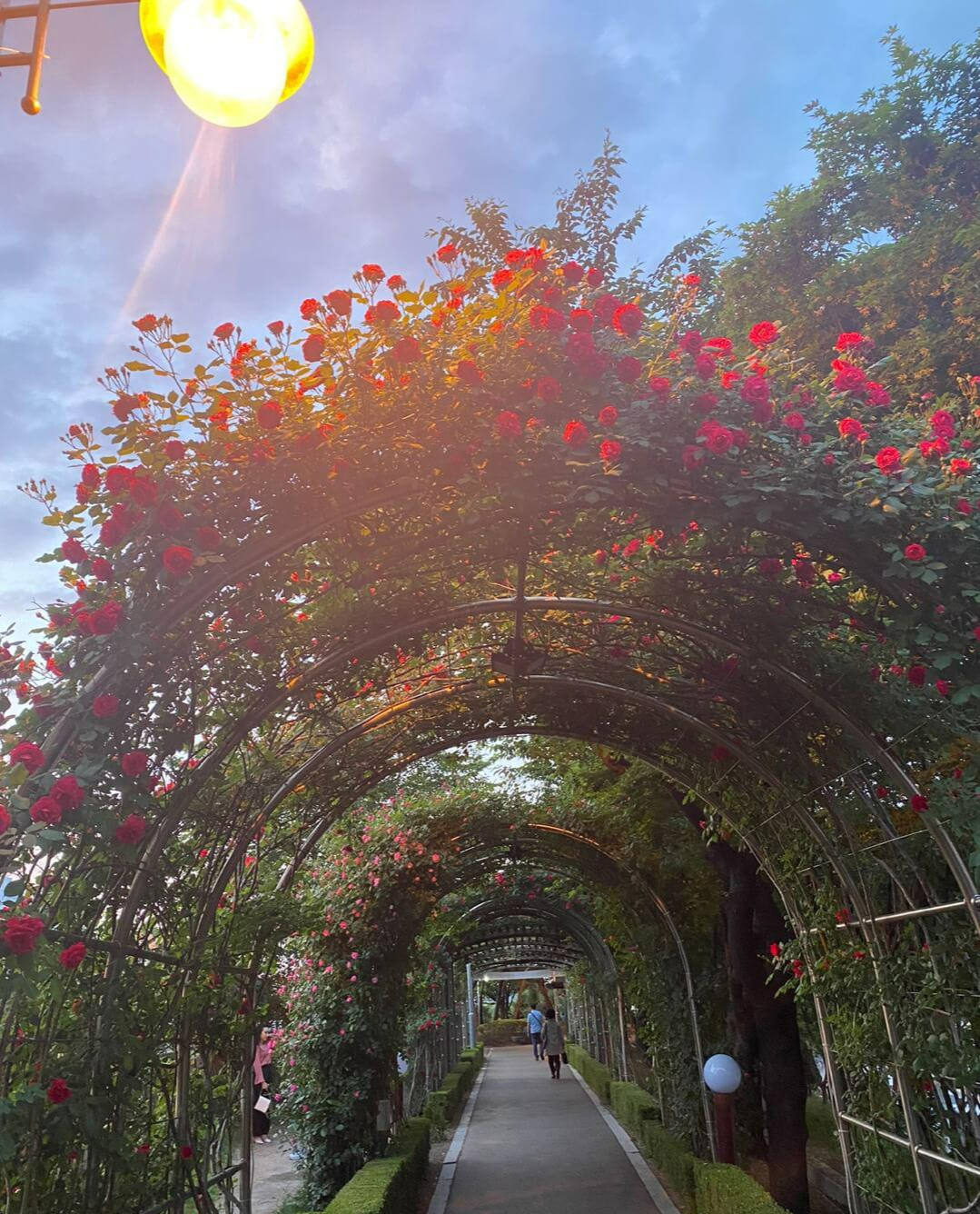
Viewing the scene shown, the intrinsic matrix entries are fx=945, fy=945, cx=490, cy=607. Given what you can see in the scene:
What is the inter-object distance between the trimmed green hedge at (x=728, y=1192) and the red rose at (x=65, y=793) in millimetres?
4139

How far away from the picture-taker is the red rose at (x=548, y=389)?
104 inches

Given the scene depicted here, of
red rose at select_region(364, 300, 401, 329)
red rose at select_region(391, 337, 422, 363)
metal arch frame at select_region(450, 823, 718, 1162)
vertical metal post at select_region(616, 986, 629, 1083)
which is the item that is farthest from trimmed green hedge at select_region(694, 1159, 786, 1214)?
vertical metal post at select_region(616, 986, 629, 1083)

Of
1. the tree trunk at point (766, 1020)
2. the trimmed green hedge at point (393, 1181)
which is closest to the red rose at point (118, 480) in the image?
the trimmed green hedge at point (393, 1181)

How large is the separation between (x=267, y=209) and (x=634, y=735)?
3.74 meters

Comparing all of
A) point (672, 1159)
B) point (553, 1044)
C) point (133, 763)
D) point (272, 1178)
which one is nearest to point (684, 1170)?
point (672, 1159)

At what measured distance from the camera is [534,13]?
2.25 meters

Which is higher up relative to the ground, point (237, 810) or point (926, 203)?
point (926, 203)

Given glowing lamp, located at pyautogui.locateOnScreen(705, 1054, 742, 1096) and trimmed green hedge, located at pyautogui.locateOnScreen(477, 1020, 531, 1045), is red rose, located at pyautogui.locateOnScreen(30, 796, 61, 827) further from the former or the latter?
trimmed green hedge, located at pyautogui.locateOnScreen(477, 1020, 531, 1045)

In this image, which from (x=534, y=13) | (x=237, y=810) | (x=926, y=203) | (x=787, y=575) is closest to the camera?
(x=534, y=13)

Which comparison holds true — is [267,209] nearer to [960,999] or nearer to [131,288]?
[131,288]

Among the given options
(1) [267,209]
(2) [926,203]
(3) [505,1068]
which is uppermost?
(2) [926,203]

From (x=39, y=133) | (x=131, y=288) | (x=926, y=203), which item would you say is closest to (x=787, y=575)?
(x=131, y=288)

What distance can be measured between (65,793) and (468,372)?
148cm

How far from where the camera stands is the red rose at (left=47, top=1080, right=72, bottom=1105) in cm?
251
